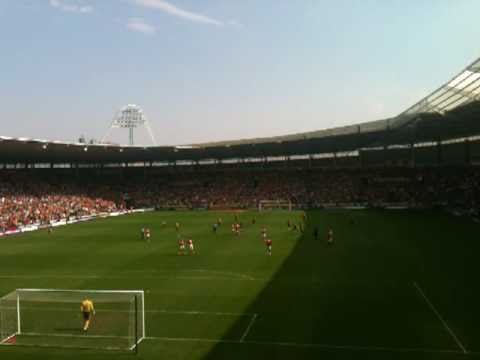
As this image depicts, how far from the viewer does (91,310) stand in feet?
57.6

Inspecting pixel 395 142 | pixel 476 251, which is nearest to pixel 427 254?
pixel 476 251

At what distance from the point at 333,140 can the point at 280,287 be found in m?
49.2

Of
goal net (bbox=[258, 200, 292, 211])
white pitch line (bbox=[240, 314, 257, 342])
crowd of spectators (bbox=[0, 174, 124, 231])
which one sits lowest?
white pitch line (bbox=[240, 314, 257, 342])

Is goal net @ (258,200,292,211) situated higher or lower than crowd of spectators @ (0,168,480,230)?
lower

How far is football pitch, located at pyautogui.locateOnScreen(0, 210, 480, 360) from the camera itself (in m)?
15.4

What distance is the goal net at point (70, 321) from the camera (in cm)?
1622

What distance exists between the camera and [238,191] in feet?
271

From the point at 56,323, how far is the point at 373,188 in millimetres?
63969

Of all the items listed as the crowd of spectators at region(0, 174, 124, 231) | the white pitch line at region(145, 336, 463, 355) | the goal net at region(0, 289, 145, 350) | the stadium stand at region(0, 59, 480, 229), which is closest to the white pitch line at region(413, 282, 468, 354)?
the white pitch line at region(145, 336, 463, 355)

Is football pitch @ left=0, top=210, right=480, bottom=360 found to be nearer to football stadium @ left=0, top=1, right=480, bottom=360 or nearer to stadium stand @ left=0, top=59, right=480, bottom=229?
football stadium @ left=0, top=1, right=480, bottom=360

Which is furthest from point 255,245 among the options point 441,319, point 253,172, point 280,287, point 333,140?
point 253,172

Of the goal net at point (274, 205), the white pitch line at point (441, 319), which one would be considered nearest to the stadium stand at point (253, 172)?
the goal net at point (274, 205)

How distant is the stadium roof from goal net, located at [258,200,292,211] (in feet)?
27.7

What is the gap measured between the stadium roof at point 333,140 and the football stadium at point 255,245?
33cm
